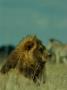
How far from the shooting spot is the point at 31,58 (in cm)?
690

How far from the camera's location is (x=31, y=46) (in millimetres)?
6914

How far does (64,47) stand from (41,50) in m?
13.2

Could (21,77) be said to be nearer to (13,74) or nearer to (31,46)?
(13,74)

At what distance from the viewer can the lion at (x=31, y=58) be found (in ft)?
21.4

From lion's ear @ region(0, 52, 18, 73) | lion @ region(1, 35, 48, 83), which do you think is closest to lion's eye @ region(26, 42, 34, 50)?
lion @ region(1, 35, 48, 83)

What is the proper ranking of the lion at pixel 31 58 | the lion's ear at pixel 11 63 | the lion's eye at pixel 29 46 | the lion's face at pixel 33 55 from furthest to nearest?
the lion's eye at pixel 29 46 < the lion's face at pixel 33 55 < the lion at pixel 31 58 < the lion's ear at pixel 11 63

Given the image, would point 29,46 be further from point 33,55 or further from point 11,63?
point 11,63

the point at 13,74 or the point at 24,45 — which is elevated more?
the point at 24,45

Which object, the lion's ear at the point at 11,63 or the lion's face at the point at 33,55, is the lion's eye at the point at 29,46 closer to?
the lion's face at the point at 33,55

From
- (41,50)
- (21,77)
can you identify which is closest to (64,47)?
(41,50)

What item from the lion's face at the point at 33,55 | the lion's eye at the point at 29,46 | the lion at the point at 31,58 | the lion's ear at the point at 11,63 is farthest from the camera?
the lion's eye at the point at 29,46

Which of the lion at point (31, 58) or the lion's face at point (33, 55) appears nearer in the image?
the lion at point (31, 58)

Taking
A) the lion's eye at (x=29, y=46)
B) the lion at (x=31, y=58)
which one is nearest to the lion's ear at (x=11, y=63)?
the lion at (x=31, y=58)

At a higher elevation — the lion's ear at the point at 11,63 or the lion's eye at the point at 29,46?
the lion's eye at the point at 29,46
